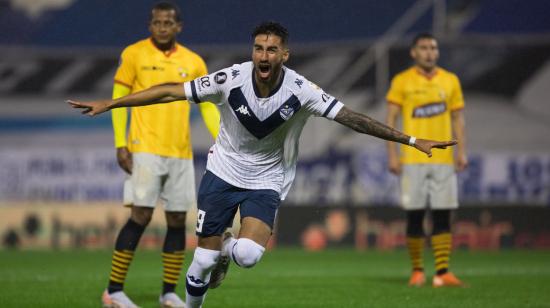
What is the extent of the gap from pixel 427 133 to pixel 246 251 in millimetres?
4154

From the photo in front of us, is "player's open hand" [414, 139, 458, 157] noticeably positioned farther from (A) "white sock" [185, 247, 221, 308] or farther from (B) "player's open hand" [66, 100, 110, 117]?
(B) "player's open hand" [66, 100, 110, 117]

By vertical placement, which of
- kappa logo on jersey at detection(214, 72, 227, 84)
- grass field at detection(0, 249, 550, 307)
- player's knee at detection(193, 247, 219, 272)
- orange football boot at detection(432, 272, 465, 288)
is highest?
kappa logo on jersey at detection(214, 72, 227, 84)

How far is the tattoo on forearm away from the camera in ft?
22.4

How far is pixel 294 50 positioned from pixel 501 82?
361cm

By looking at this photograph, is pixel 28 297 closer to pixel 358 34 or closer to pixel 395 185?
pixel 395 185

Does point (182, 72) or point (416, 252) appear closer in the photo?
point (182, 72)

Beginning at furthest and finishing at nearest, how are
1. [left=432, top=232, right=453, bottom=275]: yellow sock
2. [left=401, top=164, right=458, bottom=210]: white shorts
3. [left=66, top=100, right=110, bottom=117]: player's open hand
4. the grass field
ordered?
1. [left=401, top=164, right=458, bottom=210]: white shorts
2. [left=432, top=232, right=453, bottom=275]: yellow sock
3. the grass field
4. [left=66, top=100, right=110, bottom=117]: player's open hand

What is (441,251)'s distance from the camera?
34.1 ft

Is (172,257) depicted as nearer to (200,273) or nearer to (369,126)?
(200,273)

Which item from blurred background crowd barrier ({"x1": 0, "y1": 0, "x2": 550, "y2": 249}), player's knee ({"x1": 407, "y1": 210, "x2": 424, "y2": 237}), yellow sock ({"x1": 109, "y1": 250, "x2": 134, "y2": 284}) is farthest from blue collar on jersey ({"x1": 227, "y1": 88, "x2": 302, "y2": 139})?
blurred background crowd barrier ({"x1": 0, "y1": 0, "x2": 550, "y2": 249})

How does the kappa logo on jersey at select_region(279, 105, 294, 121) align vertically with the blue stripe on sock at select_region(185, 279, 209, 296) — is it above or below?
above

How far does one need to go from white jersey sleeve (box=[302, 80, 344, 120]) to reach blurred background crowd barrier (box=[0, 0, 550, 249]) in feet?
33.1

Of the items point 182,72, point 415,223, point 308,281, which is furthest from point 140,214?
point 415,223

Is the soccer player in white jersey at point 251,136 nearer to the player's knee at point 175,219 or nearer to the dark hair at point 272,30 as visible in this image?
the dark hair at point 272,30
